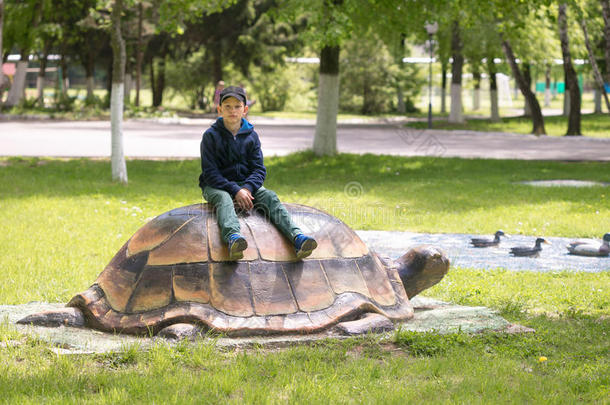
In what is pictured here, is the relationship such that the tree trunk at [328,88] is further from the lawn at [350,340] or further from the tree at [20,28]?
the tree at [20,28]

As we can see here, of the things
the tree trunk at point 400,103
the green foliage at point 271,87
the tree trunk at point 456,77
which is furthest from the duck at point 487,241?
the tree trunk at point 400,103

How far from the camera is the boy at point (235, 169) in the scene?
6082 millimetres

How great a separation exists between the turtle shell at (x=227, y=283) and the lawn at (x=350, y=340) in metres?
0.34

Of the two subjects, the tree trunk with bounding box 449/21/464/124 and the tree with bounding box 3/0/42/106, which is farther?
the tree with bounding box 3/0/42/106

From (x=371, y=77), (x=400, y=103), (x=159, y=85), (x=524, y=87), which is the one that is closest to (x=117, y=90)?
(x=524, y=87)

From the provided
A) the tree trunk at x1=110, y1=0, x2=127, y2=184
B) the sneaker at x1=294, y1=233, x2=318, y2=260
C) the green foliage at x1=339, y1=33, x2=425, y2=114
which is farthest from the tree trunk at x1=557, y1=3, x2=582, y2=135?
the sneaker at x1=294, y1=233, x2=318, y2=260

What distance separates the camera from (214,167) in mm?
6281

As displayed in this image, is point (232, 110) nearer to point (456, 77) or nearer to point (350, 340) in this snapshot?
point (350, 340)

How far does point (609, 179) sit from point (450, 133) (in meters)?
15.9

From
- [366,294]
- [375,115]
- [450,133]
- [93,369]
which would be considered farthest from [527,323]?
[375,115]

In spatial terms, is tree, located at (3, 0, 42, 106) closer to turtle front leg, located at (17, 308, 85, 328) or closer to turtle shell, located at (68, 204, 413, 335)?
turtle front leg, located at (17, 308, 85, 328)

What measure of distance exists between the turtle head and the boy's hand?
1.59 metres

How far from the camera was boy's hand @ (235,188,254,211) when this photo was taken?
20.1 ft

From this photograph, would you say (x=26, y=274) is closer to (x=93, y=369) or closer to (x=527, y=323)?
(x=93, y=369)
